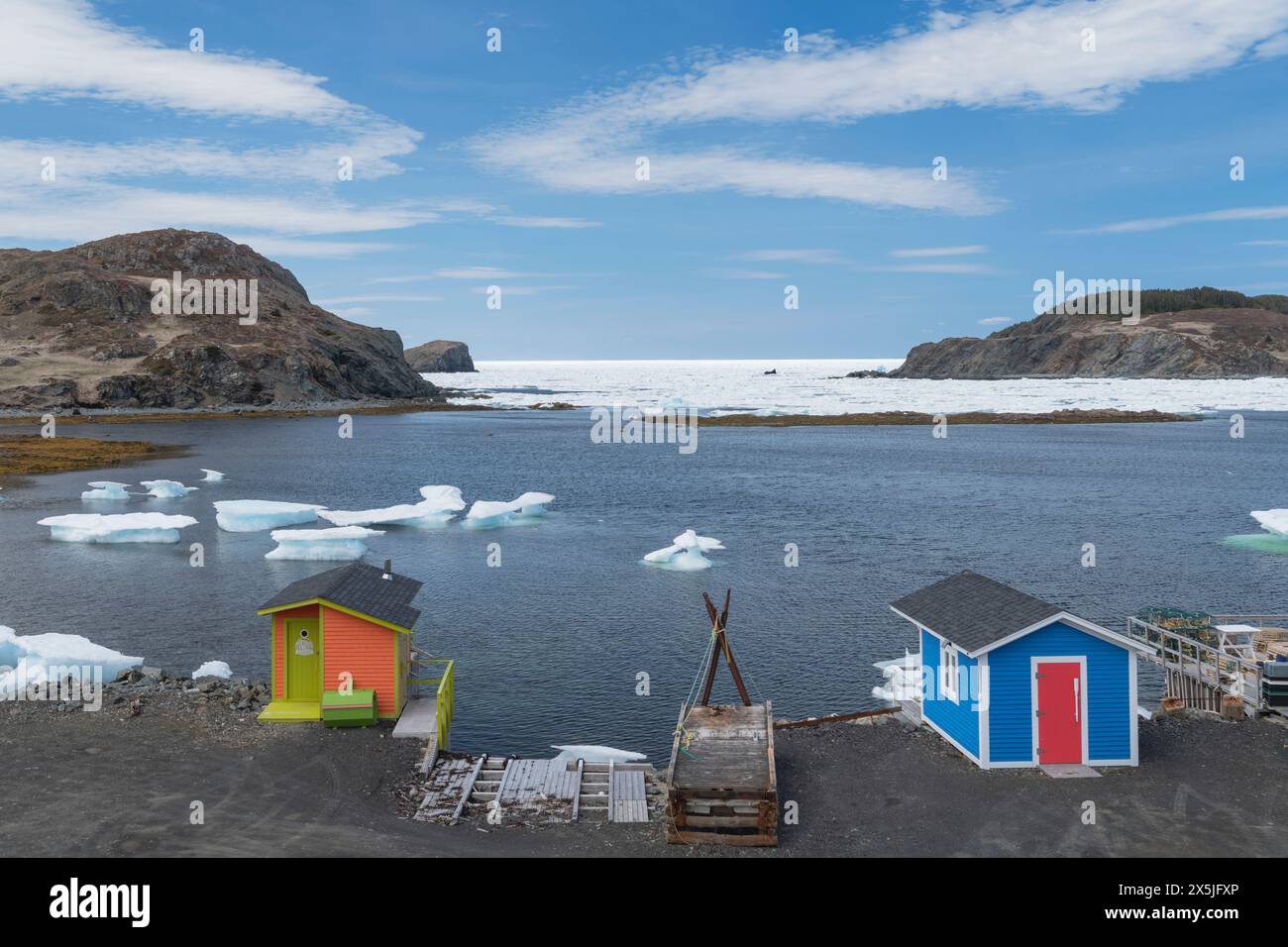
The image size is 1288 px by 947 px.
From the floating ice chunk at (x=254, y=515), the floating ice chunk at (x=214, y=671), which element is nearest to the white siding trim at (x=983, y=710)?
the floating ice chunk at (x=214, y=671)

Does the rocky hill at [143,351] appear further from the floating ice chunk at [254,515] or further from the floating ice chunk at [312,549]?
the floating ice chunk at [312,549]

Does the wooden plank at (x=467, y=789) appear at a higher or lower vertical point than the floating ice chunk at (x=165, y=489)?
lower

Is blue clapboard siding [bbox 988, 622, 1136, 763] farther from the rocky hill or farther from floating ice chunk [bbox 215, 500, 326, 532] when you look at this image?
the rocky hill

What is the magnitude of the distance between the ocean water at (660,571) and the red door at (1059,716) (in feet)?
24.6

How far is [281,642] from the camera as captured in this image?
21.9 metres

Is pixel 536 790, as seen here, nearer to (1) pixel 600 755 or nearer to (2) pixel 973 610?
(1) pixel 600 755

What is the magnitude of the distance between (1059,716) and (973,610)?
8.82ft

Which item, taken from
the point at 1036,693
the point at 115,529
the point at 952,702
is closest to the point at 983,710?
the point at 1036,693

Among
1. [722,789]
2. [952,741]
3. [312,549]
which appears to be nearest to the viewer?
[722,789]

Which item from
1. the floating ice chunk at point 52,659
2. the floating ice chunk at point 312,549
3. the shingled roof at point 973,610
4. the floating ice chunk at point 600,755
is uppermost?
the shingled roof at point 973,610

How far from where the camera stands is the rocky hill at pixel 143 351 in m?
156

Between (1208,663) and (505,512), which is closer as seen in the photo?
(1208,663)

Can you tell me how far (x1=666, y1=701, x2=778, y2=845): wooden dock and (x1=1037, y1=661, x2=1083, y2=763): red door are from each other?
5.22 metres

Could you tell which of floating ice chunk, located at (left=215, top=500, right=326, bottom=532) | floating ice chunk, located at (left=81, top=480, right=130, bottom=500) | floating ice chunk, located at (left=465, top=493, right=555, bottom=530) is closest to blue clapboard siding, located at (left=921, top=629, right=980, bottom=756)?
floating ice chunk, located at (left=465, top=493, right=555, bottom=530)
